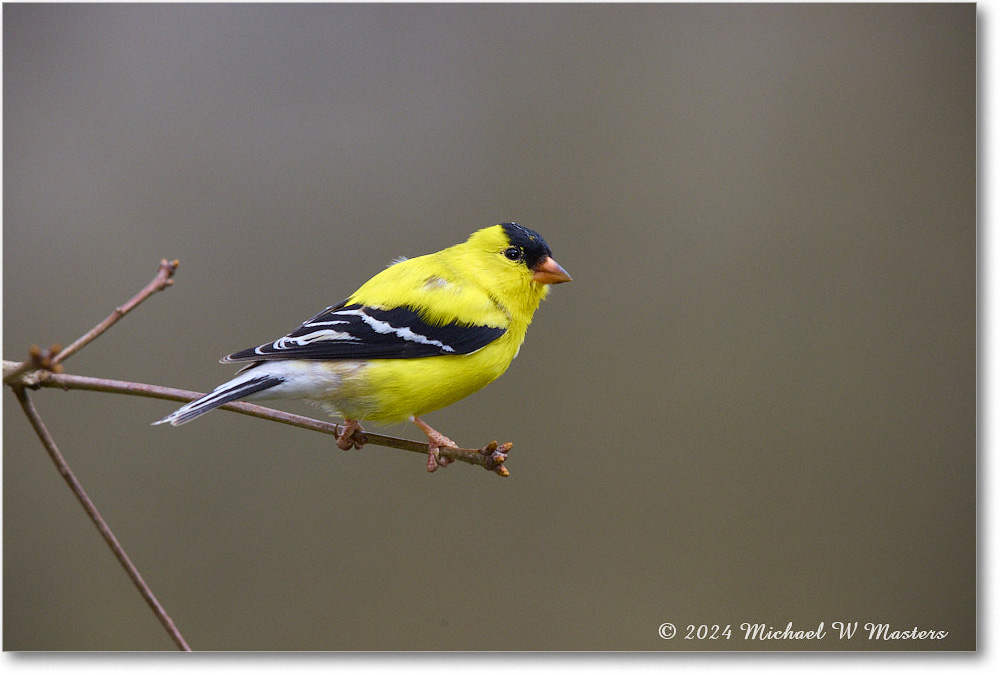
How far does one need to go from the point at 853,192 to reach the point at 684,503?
39.2 inches

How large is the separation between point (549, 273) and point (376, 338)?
0.45 meters

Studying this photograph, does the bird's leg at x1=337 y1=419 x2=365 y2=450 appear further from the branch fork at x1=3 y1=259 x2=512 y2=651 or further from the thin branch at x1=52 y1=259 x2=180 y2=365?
the thin branch at x1=52 y1=259 x2=180 y2=365

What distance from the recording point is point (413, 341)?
5.35ft

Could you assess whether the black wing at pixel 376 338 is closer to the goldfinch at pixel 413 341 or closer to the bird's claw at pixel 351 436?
the goldfinch at pixel 413 341

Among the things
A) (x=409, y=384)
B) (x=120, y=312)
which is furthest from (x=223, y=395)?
(x=409, y=384)

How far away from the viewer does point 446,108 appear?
211 centimetres

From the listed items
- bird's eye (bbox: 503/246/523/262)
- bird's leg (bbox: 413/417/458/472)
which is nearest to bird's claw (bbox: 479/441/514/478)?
bird's leg (bbox: 413/417/458/472)

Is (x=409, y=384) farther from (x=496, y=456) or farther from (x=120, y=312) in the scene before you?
(x=120, y=312)

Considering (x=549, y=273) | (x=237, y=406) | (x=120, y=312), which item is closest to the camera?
(x=120, y=312)

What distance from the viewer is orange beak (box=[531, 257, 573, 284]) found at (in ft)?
5.88

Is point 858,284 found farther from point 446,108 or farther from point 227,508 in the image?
point 227,508

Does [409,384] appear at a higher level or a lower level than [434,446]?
higher

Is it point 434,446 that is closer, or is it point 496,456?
point 496,456

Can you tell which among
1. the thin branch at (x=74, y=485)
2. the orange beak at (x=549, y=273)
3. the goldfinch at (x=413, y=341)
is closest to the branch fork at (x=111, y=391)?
the thin branch at (x=74, y=485)
